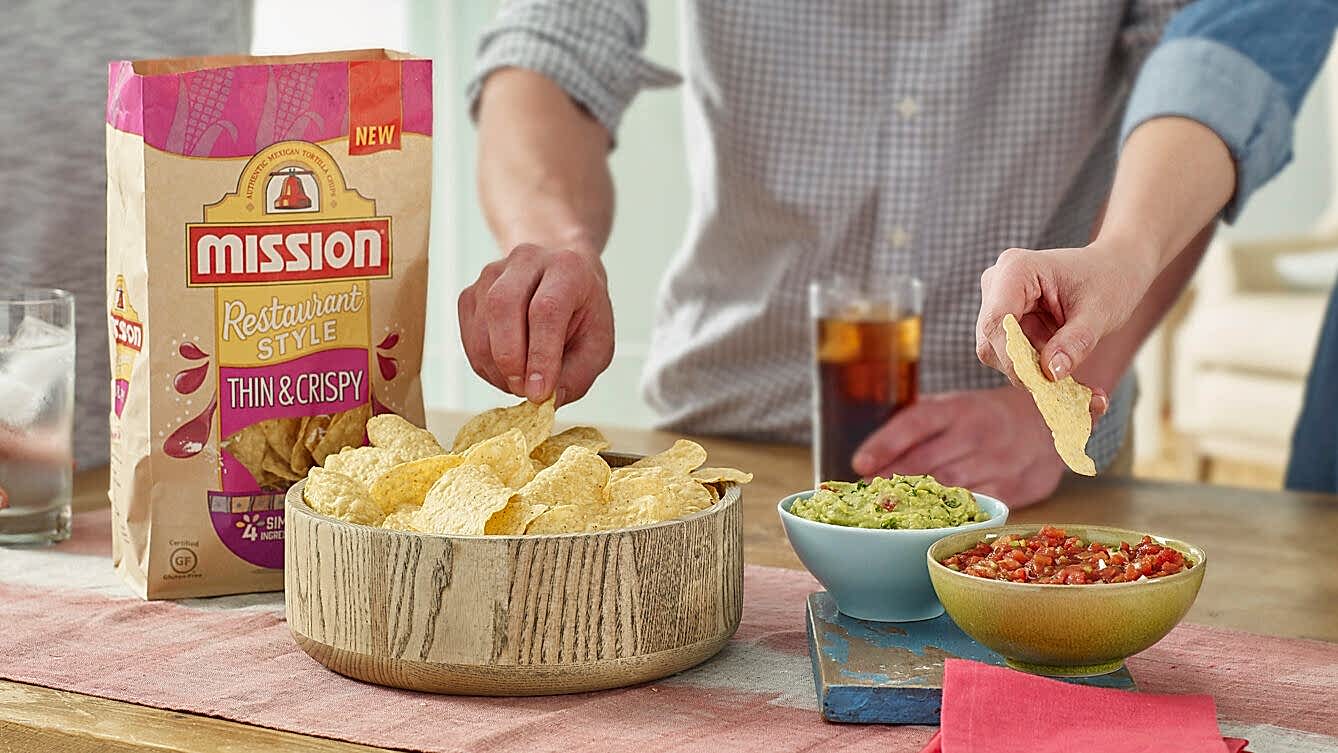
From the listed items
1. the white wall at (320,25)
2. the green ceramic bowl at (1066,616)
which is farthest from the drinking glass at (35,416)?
the white wall at (320,25)

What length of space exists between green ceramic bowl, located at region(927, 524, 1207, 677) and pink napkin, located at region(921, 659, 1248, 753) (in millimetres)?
20

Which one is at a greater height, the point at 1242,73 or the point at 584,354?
the point at 1242,73

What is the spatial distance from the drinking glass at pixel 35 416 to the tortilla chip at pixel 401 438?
325 mm

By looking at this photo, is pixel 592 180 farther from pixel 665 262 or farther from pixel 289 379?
pixel 665 262

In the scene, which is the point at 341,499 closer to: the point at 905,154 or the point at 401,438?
the point at 401,438

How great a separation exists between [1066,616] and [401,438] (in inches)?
19.2

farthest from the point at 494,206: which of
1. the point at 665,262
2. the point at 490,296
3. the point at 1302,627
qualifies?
the point at 665,262

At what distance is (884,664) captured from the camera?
98 centimetres

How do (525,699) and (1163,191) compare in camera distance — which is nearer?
(525,699)

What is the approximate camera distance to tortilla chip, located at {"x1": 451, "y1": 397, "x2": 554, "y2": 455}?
1.18 metres

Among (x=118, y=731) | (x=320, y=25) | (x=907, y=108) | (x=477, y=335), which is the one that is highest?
(x=320, y=25)

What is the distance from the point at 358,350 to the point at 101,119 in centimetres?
60

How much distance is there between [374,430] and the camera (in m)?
1.16

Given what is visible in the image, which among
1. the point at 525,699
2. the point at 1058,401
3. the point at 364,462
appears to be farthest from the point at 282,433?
the point at 1058,401
